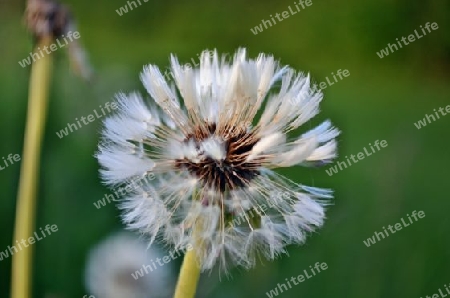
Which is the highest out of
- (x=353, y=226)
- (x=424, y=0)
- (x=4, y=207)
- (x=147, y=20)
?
(x=147, y=20)

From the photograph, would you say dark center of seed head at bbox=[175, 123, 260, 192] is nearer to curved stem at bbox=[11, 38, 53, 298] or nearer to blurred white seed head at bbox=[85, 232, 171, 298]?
curved stem at bbox=[11, 38, 53, 298]

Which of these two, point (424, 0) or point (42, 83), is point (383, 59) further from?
point (42, 83)

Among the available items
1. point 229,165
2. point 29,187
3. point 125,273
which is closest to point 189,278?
point 229,165

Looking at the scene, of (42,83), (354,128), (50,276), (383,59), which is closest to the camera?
(42,83)

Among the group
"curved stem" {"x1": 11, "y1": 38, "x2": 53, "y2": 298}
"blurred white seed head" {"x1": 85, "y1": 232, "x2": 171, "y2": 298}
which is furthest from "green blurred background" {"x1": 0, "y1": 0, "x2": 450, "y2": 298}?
"curved stem" {"x1": 11, "y1": 38, "x2": 53, "y2": 298}

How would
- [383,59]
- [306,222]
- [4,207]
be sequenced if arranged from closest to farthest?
[306,222] → [4,207] → [383,59]

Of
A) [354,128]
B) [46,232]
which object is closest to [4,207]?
[46,232]
